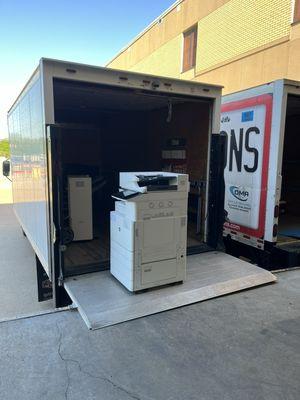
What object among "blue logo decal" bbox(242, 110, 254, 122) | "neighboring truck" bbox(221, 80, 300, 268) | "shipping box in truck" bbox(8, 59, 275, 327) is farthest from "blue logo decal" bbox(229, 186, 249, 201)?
"blue logo decal" bbox(242, 110, 254, 122)

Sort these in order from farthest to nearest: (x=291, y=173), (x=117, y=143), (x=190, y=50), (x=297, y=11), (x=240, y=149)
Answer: (x=190, y=50) < (x=297, y=11) < (x=117, y=143) < (x=291, y=173) < (x=240, y=149)

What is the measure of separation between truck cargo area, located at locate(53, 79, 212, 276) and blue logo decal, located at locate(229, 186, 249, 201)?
509 millimetres

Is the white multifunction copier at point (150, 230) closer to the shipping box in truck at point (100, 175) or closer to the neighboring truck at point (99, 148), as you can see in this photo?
the shipping box in truck at point (100, 175)

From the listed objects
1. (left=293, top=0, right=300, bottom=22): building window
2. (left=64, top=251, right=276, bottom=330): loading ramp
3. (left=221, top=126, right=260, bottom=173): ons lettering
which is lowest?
(left=64, top=251, right=276, bottom=330): loading ramp

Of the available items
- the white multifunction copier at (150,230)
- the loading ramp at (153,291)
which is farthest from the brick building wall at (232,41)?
the white multifunction copier at (150,230)

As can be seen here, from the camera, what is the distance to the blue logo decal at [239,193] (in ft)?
15.8

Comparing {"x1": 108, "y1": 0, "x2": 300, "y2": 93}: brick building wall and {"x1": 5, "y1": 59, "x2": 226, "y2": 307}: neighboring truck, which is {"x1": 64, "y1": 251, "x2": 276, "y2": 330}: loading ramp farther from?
{"x1": 108, "y1": 0, "x2": 300, "y2": 93}: brick building wall

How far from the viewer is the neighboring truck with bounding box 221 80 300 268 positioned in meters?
4.17

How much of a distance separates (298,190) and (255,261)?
3.21 m

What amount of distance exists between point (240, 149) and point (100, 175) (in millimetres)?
3829

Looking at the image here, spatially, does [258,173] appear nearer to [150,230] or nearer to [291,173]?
[150,230]

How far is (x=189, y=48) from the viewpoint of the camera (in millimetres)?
14422

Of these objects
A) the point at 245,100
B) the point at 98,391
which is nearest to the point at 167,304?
the point at 98,391

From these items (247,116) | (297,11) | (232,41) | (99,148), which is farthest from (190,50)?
(247,116)
